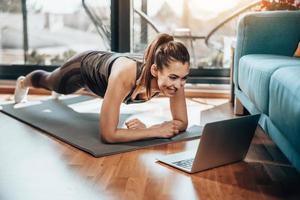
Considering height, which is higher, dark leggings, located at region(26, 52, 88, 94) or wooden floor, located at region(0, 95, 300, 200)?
dark leggings, located at region(26, 52, 88, 94)

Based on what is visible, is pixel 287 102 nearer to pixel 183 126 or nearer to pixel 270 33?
pixel 183 126

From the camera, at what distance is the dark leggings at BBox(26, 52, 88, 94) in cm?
268

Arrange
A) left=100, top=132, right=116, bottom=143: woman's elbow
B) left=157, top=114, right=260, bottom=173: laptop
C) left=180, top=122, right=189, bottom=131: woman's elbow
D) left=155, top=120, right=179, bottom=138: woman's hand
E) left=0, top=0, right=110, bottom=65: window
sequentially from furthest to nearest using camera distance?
left=0, top=0, right=110, bottom=65: window
left=180, top=122, right=189, bottom=131: woman's elbow
left=155, top=120, right=179, bottom=138: woman's hand
left=100, top=132, right=116, bottom=143: woman's elbow
left=157, top=114, right=260, bottom=173: laptop

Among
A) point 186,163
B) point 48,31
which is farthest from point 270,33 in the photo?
point 48,31

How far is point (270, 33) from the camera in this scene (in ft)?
8.98

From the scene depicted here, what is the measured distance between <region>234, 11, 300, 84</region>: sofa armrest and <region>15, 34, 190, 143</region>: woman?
63 cm

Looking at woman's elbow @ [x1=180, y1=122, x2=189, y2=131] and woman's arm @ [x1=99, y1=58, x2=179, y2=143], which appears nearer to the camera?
woman's arm @ [x1=99, y1=58, x2=179, y2=143]

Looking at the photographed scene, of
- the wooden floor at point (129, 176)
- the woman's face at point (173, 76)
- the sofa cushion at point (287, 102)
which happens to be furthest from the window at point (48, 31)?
the sofa cushion at point (287, 102)

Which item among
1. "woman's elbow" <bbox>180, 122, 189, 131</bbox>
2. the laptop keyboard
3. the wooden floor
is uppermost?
"woman's elbow" <bbox>180, 122, 189, 131</bbox>

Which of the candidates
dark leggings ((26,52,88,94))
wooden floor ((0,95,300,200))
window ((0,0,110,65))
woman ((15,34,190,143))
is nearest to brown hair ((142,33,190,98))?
woman ((15,34,190,143))

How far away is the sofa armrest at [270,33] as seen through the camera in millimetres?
2725

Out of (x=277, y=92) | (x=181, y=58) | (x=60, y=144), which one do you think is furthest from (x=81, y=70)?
(x=277, y=92)

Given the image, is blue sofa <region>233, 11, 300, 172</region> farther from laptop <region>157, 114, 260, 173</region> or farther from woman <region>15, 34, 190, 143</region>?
woman <region>15, 34, 190, 143</region>

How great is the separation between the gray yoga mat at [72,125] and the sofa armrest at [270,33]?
1.92ft
